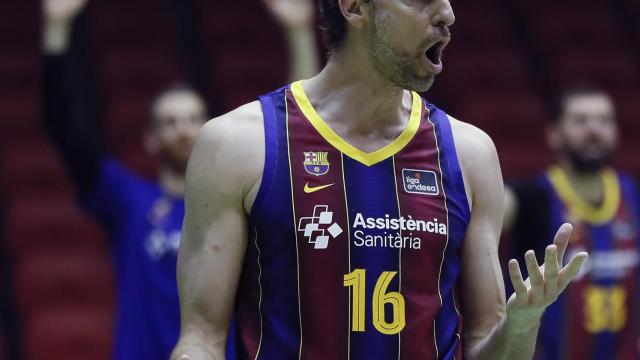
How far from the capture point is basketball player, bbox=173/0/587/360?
9.99ft

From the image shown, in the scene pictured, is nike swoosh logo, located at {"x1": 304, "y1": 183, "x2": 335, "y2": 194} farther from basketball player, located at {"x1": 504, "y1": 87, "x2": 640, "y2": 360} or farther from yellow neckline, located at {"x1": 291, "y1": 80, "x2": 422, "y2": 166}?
basketball player, located at {"x1": 504, "y1": 87, "x2": 640, "y2": 360}

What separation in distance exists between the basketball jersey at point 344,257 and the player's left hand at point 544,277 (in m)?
0.20

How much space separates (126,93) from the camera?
9562 mm

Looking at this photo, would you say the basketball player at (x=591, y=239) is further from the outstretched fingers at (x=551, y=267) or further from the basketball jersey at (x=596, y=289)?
the outstretched fingers at (x=551, y=267)

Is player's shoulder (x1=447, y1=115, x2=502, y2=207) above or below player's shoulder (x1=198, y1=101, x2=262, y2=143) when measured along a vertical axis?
below

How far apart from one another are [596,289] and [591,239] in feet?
0.72

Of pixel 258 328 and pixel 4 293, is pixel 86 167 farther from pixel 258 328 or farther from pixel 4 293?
pixel 4 293

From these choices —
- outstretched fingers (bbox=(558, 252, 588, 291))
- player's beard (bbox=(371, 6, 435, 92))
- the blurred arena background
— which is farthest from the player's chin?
the blurred arena background

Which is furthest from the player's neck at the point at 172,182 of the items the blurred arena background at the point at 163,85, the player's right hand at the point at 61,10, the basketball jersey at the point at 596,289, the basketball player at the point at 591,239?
the blurred arena background at the point at 163,85

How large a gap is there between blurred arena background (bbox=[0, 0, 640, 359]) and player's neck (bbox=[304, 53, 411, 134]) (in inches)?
203

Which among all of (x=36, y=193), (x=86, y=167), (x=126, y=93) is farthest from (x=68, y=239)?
(x=86, y=167)

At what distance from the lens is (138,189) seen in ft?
18.0

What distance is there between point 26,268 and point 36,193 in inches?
27.1

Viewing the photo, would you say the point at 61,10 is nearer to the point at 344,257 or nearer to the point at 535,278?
the point at 344,257
